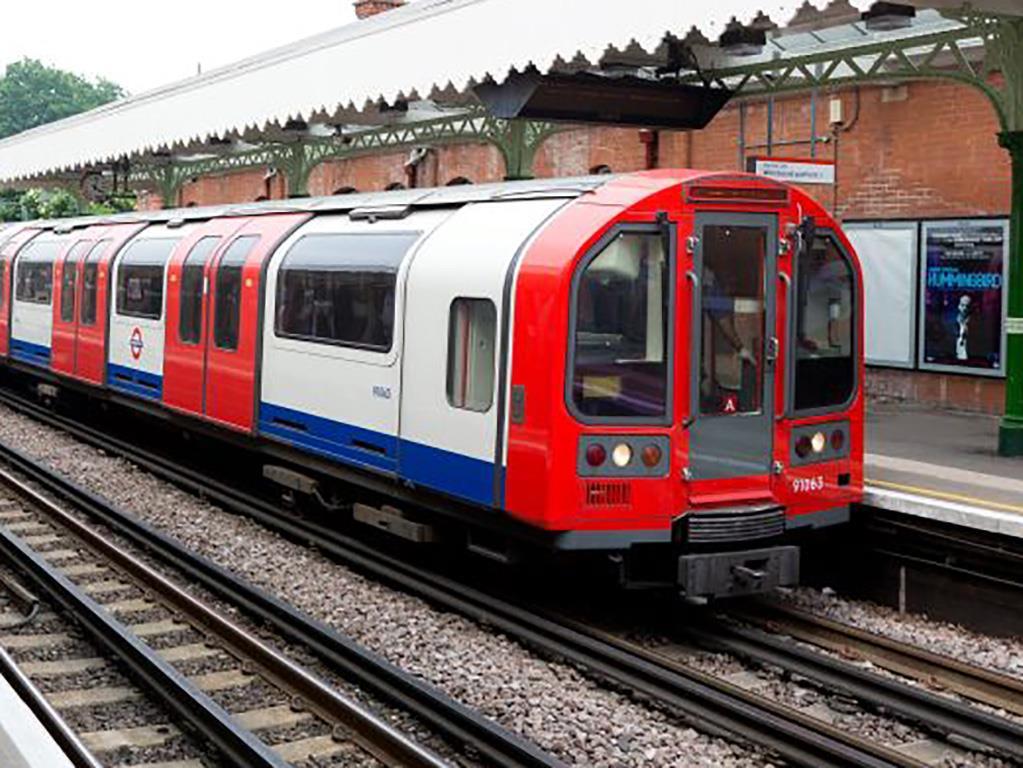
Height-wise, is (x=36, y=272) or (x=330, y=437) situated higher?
(x=36, y=272)

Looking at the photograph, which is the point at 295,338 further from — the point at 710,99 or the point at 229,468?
the point at 710,99

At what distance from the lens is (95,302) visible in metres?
16.1

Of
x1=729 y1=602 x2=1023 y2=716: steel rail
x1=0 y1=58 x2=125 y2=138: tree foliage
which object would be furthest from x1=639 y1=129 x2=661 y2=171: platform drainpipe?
x1=0 y1=58 x2=125 y2=138: tree foliage

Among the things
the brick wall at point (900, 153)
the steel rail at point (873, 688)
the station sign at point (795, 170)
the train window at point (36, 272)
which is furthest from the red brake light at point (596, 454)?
the train window at point (36, 272)

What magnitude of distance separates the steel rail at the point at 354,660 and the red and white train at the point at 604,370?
Result: 1.18m

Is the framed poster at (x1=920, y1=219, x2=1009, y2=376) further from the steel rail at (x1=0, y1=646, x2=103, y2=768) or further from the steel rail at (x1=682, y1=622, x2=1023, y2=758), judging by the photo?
the steel rail at (x1=0, y1=646, x2=103, y2=768)

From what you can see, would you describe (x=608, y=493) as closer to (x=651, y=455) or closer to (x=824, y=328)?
(x=651, y=455)

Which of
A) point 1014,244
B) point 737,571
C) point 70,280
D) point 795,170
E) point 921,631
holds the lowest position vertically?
point 921,631

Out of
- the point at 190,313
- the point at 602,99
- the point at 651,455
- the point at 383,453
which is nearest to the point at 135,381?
the point at 190,313

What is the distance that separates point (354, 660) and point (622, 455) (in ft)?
6.14

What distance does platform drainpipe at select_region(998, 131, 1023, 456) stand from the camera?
1147 centimetres

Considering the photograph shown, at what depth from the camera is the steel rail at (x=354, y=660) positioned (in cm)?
615

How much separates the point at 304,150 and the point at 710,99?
10.6 metres

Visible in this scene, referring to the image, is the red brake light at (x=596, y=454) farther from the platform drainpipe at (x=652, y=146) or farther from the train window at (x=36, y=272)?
the platform drainpipe at (x=652, y=146)
